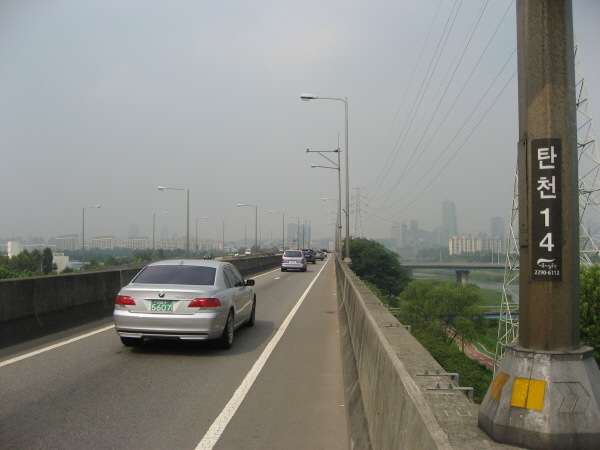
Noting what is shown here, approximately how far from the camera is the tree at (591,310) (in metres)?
25.0

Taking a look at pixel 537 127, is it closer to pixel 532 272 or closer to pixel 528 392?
pixel 532 272

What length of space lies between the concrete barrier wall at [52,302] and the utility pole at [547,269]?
31.6 feet

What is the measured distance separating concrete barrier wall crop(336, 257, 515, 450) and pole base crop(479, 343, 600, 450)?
135 mm

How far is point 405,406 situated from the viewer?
3285 millimetres

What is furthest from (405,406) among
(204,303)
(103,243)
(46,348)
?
(103,243)

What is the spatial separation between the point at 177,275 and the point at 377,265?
275ft

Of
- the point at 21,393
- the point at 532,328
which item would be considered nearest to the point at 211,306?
the point at 21,393

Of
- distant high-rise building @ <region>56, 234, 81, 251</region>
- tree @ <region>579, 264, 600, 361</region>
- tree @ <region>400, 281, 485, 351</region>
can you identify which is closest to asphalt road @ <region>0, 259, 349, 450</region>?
tree @ <region>579, 264, 600, 361</region>

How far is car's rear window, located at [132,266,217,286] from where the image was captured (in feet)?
32.8

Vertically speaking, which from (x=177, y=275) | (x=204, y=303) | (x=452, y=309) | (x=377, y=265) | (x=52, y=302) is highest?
(x=177, y=275)

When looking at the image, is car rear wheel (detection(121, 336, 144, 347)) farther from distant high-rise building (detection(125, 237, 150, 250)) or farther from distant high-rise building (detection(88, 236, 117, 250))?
distant high-rise building (detection(125, 237, 150, 250))

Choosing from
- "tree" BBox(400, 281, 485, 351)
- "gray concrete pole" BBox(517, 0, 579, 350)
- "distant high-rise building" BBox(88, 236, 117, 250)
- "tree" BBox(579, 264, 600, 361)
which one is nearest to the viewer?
"gray concrete pole" BBox(517, 0, 579, 350)

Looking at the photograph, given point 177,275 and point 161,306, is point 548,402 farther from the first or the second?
point 177,275

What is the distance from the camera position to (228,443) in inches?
212
